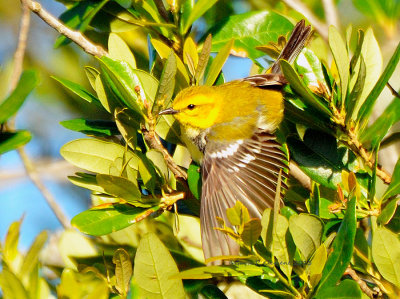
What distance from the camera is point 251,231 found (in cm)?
179

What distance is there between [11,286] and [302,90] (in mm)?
1230

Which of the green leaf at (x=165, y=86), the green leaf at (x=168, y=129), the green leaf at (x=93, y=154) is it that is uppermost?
the green leaf at (x=165, y=86)

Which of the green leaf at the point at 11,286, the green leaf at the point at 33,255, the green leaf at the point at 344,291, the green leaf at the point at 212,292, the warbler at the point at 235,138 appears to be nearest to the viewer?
the green leaf at the point at 344,291

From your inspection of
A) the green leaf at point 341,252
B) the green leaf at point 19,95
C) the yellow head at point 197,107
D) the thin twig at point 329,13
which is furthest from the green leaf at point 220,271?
the thin twig at point 329,13

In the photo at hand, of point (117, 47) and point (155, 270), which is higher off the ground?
point (117, 47)

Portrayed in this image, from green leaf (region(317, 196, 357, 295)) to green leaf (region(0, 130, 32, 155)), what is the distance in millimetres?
1168

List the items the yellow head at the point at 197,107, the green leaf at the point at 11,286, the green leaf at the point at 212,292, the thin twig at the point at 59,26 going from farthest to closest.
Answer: the yellow head at the point at 197,107, the thin twig at the point at 59,26, the green leaf at the point at 212,292, the green leaf at the point at 11,286

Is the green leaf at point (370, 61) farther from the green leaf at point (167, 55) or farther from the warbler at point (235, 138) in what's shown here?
the green leaf at point (167, 55)

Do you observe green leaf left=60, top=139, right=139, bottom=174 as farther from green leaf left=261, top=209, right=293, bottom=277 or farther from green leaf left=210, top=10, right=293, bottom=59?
green leaf left=210, top=10, right=293, bottom=59

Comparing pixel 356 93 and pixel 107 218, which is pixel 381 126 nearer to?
pixel 356 93

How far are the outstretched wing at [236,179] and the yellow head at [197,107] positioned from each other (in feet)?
0.69

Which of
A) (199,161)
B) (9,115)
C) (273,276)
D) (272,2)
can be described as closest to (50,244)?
(199,161)

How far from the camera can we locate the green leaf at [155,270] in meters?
1.83

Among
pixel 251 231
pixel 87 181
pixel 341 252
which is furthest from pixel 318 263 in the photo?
pixel 87 181
